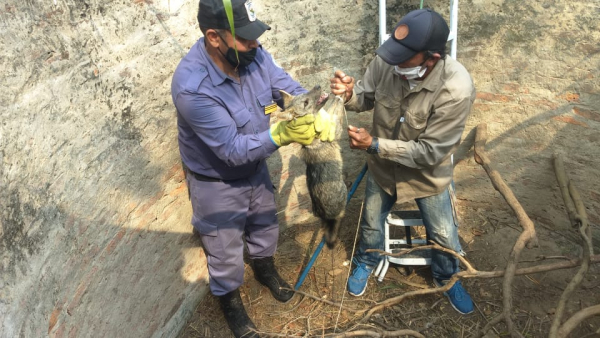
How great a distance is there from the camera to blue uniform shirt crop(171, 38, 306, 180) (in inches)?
106

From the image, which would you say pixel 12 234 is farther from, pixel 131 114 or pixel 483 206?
pixel 483 206

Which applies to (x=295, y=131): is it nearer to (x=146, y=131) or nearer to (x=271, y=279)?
(x=146, y=131)

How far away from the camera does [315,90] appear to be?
310cm

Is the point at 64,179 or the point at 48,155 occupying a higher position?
the point at 48,155

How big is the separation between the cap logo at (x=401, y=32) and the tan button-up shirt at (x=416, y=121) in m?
0.35

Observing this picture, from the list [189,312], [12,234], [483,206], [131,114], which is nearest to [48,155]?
[12,234]

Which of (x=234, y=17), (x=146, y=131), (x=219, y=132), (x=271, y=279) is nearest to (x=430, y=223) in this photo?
(x=271, y=279)

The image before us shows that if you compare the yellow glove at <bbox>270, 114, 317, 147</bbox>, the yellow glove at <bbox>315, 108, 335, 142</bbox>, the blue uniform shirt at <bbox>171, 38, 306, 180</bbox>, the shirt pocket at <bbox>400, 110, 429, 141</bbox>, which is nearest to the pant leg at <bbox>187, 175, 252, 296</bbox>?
the blue uniform shirt at <bbox>171, 38, 306, 180</bbox>

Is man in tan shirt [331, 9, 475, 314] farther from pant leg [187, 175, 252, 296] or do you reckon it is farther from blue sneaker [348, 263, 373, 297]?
pant leg [187, 175, 252, 296]

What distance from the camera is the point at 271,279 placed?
14.1 feet

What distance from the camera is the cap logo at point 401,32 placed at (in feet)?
9.39

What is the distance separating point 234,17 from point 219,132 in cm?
71

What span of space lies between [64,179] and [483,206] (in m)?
4.34

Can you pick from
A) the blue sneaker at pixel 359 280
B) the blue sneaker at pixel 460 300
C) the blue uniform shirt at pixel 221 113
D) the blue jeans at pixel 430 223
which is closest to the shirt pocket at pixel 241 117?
the blue uniform shirt at pixel 221 113
